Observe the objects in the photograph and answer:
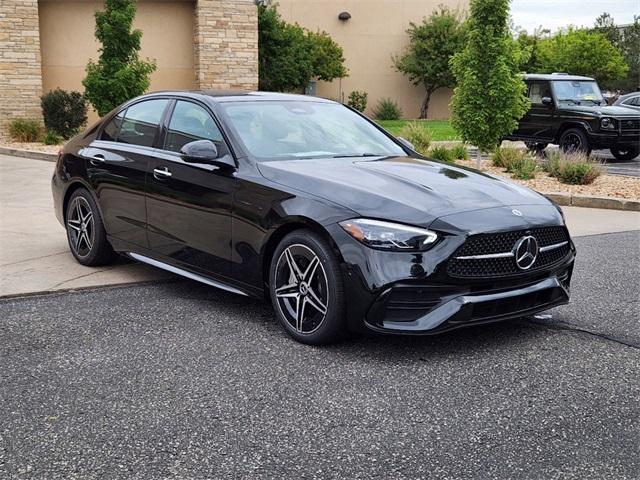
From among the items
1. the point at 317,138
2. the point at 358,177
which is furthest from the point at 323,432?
the point at 317,138

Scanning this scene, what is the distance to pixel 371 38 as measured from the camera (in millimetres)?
42000

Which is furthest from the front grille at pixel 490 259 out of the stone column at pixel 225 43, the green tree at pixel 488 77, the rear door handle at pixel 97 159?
the stone column at pixel 225 43

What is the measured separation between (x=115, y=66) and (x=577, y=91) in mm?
10432

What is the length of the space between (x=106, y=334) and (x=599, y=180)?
1031 centimetres

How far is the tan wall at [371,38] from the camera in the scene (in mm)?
40812

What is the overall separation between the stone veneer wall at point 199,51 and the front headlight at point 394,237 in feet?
63.2

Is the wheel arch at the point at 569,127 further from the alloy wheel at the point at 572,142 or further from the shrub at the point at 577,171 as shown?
the shrub at the point at 577,171

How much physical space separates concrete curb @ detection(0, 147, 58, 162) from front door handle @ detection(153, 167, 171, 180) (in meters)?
11.9

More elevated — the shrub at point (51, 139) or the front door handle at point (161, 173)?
the front door handle at point (161, 173)

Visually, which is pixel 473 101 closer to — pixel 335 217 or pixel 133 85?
pixel 133 85

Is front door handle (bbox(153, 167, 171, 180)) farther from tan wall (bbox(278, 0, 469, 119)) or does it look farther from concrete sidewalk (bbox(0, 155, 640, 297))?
tan wall (bbox(278, 0, 469, 119))

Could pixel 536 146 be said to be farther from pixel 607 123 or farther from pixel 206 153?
pixel 206 153

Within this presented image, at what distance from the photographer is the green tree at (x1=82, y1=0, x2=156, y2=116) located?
58.3 ft

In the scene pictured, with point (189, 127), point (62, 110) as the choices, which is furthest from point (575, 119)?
point (189, 127)
